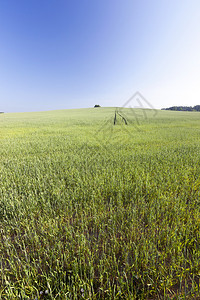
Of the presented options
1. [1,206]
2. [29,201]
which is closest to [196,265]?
[29,201]

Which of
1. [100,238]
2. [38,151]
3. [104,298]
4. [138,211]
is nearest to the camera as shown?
[104,298]

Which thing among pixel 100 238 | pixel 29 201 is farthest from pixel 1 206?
pixel 100 238

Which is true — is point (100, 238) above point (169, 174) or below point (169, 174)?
below

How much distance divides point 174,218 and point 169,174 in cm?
168

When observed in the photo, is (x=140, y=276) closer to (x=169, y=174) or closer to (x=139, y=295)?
(x=139, y=295)

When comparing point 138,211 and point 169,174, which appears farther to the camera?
point 169,174

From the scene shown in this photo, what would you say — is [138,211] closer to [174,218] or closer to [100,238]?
[174,218]

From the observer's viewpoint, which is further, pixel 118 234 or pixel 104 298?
pixel 118 234

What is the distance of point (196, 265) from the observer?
1.62m

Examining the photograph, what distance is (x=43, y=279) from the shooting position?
5.34ft

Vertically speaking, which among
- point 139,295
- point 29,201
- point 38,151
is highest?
point 38,151

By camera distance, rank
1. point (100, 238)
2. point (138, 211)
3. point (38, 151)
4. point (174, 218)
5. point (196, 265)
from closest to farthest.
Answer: point (196, 265), point (100, 238), point (174, 218), point (138, 211), point (38, 151)

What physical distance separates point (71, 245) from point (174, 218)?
1.90m

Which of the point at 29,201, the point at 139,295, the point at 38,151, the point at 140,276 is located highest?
the point at 38,151
